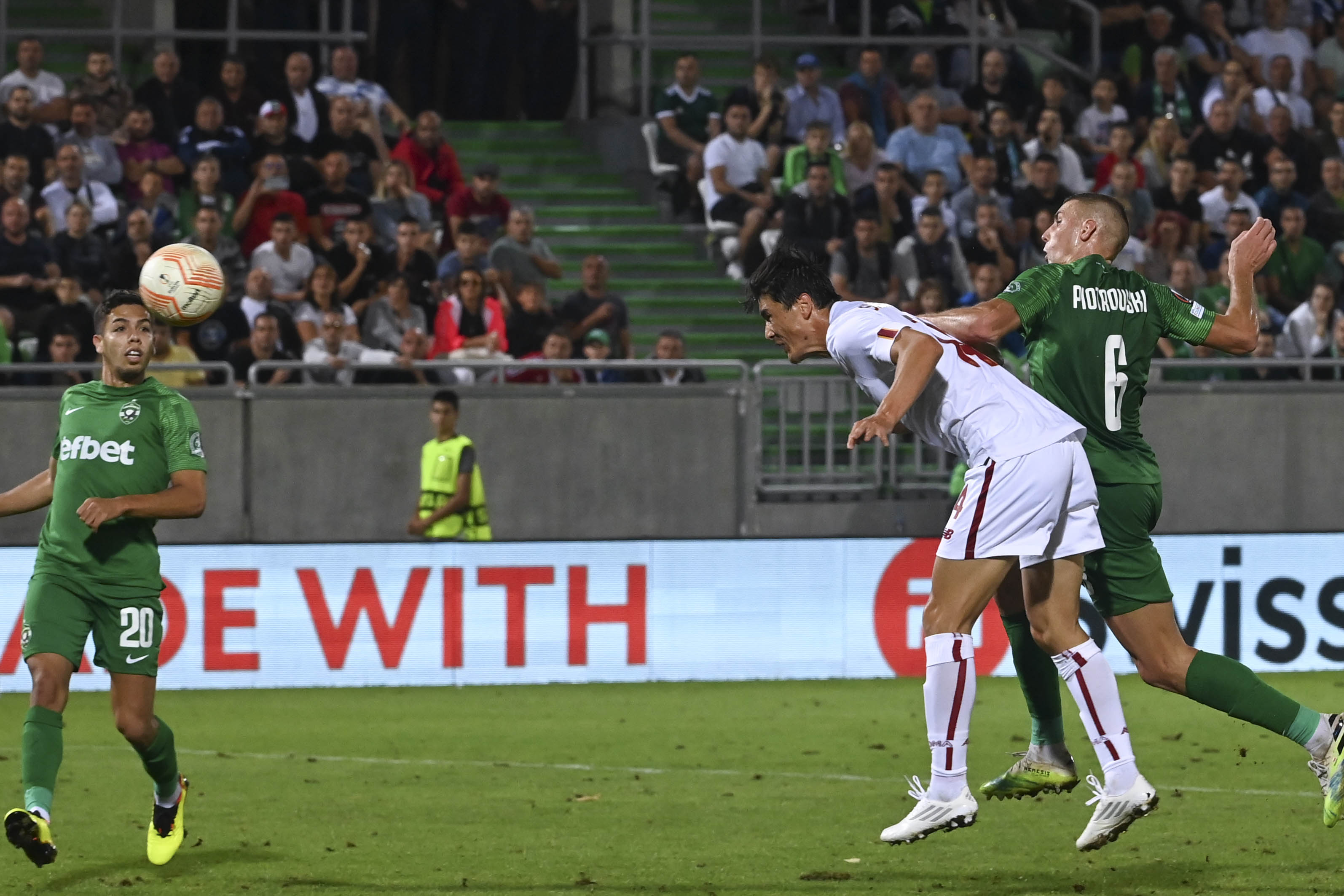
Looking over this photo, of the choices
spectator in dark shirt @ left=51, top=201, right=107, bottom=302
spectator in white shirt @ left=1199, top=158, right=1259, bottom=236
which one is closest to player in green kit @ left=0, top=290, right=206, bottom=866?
spectator in dark shirt @ left=51, top=201, right=107, bottom=302

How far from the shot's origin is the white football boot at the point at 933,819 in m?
6.64

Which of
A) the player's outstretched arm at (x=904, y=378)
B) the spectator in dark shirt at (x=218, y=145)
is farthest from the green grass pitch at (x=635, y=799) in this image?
the spectator in dark shirt at (x=218, y=145)

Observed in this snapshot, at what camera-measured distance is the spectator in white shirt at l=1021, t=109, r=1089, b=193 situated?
63.0 feet

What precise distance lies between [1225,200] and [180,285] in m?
13.2

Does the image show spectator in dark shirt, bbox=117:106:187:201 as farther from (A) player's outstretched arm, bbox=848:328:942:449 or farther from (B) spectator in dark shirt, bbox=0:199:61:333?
(A) player's outstretched arm, bbox=848:328:942:449

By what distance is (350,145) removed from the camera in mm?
17703

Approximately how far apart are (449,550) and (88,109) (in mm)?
5796

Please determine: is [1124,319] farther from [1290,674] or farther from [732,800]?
[1290,674]

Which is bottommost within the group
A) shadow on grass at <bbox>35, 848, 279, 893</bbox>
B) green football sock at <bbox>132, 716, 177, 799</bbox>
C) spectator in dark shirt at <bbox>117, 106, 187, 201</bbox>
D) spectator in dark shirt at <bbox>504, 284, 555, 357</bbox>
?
shadow on grass at <bbox>35, 848, 279, 893</bbox>

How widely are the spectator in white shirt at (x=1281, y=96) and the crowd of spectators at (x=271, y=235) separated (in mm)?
7488

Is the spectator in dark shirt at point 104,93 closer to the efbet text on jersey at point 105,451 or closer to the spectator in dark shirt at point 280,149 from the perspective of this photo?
the spectator in dark shirt at point 280,149

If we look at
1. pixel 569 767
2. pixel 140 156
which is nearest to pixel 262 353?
Answer: pixel 140 156

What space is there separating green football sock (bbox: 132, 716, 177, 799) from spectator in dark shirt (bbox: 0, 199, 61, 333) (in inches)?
350

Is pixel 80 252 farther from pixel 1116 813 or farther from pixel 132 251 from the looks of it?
pixel 1116 813
